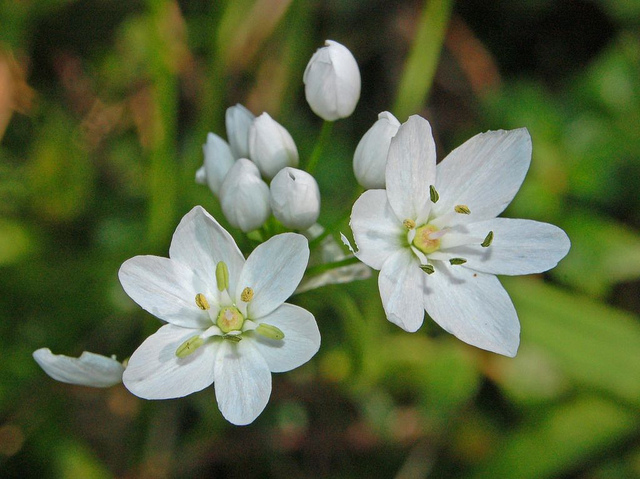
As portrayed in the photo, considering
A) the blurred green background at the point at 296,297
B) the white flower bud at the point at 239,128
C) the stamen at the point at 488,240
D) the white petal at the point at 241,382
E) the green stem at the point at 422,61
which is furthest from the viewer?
the green stem at the point at 422,61

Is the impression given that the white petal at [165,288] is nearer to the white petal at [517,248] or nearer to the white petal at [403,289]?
the white petal at [403,289]

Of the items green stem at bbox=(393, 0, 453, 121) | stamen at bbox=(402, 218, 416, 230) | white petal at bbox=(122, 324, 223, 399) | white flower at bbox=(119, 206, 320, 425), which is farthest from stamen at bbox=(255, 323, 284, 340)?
green stem at bbox=(393, 0, 453, 121)

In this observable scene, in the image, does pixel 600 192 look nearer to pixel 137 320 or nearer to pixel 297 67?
pixel 297 67

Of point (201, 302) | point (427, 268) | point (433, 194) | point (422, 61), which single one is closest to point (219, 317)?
point (201, 302)

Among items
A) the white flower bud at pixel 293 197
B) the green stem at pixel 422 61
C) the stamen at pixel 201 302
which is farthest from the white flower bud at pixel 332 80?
the green stem at pixel 422 61

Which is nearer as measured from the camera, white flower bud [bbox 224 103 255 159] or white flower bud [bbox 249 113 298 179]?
white flower bud [bbox 249 113 298 179]

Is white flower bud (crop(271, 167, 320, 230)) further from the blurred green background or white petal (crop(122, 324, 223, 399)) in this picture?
the blurred green background
